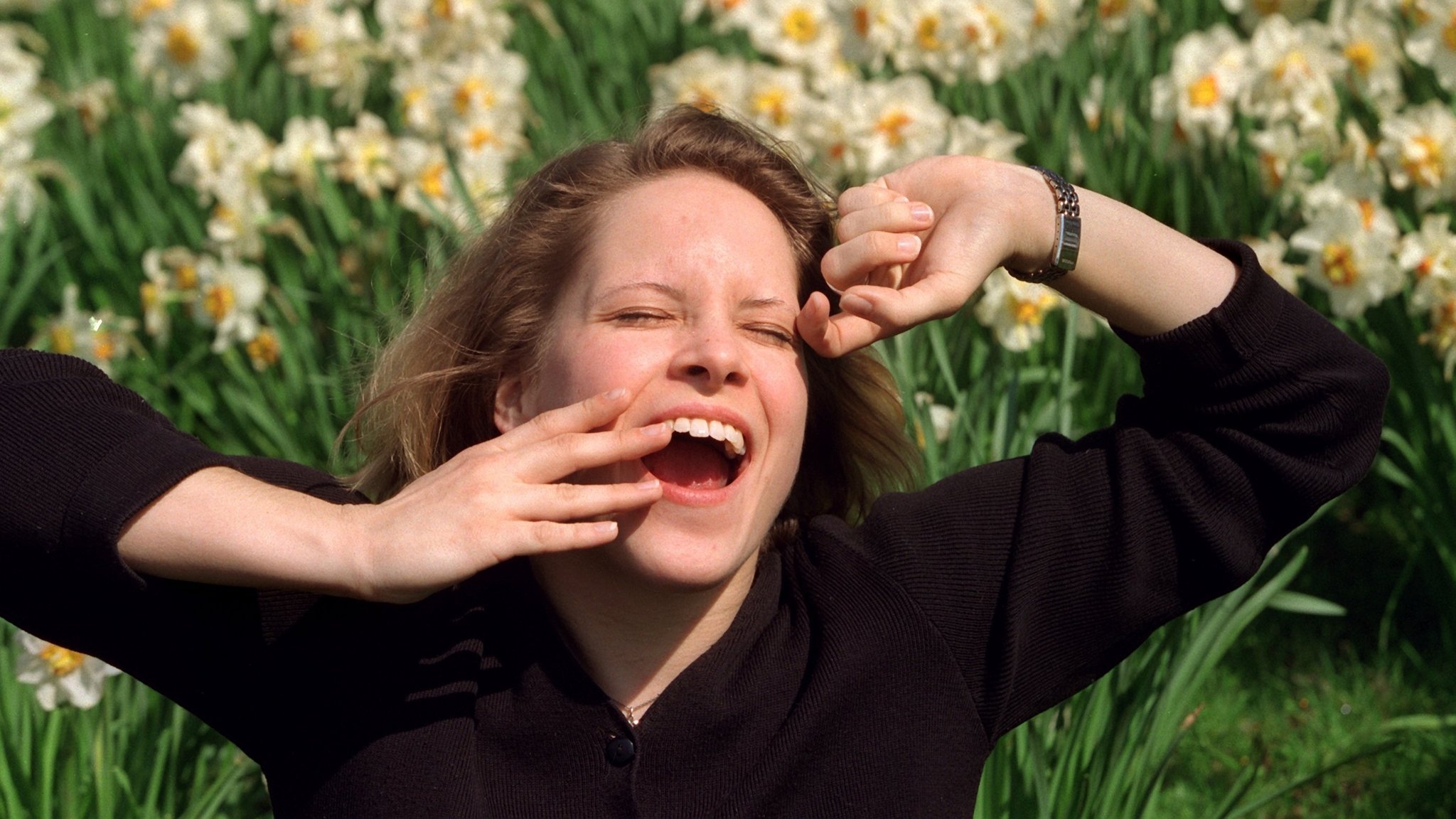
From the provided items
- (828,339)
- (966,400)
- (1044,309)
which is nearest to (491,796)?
(828,339)

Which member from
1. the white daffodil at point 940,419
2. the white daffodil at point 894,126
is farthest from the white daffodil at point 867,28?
the white daffodil at point 940,419

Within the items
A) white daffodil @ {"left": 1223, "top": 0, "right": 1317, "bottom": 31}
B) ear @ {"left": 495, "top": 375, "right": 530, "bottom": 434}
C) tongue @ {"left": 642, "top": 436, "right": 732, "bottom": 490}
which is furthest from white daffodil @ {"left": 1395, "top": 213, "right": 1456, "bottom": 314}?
ear @ {"left": 495, "top": 375, "right": 530, "bottom": 434}

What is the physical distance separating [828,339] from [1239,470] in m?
0.50

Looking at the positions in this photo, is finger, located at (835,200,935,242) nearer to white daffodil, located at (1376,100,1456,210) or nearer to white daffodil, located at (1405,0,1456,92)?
white daffodil, located at (1376,100,1456,210)

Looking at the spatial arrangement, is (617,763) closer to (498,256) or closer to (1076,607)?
(1076,607)

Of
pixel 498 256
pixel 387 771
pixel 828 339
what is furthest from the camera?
pixel 498 256

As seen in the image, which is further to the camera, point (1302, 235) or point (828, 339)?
point (1302, 235)

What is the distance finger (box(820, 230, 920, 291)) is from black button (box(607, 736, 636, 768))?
22.6 inches

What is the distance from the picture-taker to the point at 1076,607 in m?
1.69

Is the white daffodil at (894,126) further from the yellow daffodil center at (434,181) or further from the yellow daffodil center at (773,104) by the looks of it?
the yellow daffodil center at (434,181)

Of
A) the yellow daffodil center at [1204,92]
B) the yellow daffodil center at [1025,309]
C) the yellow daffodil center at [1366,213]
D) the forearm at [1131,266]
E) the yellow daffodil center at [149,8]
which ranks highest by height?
the yellow daffodil center at [149,8]

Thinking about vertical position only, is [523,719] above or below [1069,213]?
below

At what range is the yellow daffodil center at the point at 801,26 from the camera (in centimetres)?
374

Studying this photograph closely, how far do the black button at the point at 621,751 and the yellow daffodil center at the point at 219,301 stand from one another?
1911mm
